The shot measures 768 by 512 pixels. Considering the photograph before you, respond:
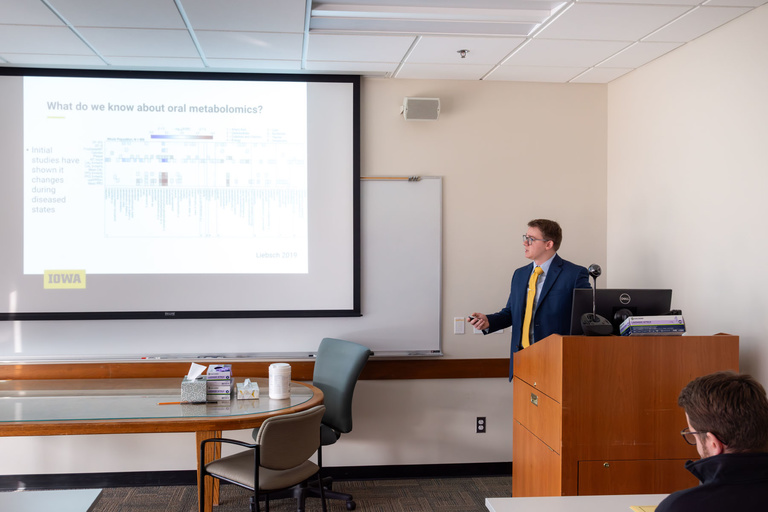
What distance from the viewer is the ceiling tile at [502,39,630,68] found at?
12.1 ft

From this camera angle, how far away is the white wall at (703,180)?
122 inches

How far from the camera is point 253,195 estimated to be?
4336 millimetres

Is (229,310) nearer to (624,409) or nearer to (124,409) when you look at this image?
(124,409)

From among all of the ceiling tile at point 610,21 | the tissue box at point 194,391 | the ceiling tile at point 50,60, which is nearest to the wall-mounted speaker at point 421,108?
the ceiling tile at point 610,21

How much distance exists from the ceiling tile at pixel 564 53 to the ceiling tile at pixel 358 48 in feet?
2.50

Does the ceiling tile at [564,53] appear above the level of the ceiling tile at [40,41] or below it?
above

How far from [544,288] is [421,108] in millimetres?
1575

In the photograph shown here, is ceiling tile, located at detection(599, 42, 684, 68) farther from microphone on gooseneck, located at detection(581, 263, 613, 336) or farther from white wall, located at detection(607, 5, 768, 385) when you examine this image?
microphone on gooseneck, located at detection(581, 263, 613, 336)

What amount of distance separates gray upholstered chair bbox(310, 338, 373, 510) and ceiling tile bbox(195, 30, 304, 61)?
193 cm

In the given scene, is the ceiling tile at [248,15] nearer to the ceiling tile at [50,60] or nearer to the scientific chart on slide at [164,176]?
the scientific chart on slide at [164,176]

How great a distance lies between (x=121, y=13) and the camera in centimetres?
318

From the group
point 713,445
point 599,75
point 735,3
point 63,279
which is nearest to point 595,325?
point 713,445

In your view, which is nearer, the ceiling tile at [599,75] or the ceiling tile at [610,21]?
the ceiling tile at [610,21]

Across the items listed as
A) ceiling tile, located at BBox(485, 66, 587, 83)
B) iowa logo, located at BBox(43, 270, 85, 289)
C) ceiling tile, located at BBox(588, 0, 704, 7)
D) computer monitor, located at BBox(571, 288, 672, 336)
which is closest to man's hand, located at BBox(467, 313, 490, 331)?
computer monitor, located at BBox(571, 288, 672, 336)
